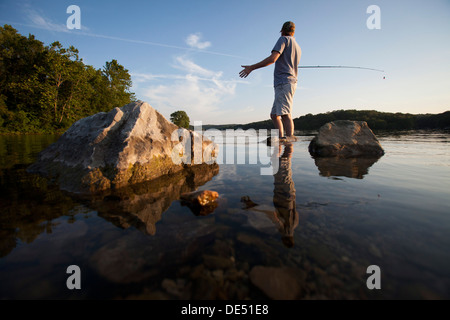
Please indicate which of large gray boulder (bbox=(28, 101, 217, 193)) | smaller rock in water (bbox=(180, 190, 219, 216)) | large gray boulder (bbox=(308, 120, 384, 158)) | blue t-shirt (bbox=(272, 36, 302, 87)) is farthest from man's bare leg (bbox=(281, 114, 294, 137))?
smaller rock in water (bbox=(180, 190, 219, 216))

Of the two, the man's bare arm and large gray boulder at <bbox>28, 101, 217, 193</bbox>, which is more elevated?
the man's bare arm

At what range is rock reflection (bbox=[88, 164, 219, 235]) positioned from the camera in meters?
1.69

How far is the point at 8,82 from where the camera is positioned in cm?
2773

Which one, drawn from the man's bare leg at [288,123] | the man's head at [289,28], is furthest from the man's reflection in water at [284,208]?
the man's head at [289,28]

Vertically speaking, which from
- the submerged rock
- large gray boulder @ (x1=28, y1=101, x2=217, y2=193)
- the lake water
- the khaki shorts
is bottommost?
the submerged rock

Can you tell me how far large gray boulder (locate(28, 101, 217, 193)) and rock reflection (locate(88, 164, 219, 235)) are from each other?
12.2 inches

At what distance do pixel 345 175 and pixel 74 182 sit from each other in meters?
4.56

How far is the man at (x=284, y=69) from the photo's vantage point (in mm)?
5496

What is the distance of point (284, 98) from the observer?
6.00 m

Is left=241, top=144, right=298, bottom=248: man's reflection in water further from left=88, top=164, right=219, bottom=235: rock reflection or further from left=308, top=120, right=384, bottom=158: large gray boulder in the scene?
left=308, top=120, right=384, bottom=158: large gray boulder

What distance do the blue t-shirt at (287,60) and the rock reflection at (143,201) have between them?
4.75m

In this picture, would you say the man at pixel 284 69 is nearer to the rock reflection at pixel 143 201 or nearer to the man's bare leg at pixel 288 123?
the man's bare leg at pixel 288 123
